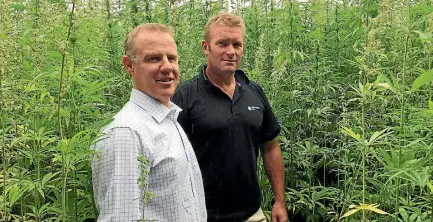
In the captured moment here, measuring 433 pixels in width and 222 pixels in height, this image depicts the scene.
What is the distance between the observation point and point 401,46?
471 cm

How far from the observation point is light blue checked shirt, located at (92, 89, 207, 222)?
106 inches

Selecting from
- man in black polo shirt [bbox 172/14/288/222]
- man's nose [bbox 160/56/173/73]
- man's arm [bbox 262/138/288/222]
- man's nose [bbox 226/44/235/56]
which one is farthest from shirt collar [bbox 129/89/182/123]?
man's arm [bbox 262/138/288/222]

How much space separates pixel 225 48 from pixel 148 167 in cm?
171

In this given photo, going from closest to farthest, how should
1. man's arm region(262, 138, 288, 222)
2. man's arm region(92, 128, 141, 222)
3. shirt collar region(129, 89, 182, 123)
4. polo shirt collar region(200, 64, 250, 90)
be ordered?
man's arm region(92, 128, 141, 222) < shirt collar region(129, 89, 182, 123) < polo shirt collar region(200, 64, 250, 90) < man's arm region(262, 138, 288, 222)

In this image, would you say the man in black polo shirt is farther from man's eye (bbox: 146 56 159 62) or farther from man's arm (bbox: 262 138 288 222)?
man's eye (bbox: 146 56 159 62)

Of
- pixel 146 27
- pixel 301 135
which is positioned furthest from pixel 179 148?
pixel 301 135

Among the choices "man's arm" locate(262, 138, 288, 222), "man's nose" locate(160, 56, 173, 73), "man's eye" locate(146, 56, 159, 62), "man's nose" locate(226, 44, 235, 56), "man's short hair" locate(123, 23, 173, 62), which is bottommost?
"man's arm" locate(262, 138, 288, 222)

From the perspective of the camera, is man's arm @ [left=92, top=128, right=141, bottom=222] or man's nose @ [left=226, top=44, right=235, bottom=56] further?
man's nose @ [left=226, top=44, right=235, bottom=56]

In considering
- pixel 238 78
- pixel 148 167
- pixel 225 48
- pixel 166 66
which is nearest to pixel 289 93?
pixel 238 78

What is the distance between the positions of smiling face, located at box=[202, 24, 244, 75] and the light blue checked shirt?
44.9 inches

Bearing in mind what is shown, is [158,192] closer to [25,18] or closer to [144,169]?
[144,169]

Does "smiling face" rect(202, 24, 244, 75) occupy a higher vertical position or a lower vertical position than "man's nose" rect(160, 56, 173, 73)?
higher

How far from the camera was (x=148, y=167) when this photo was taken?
9.02 ft

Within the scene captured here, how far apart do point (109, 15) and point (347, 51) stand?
2534 mm
